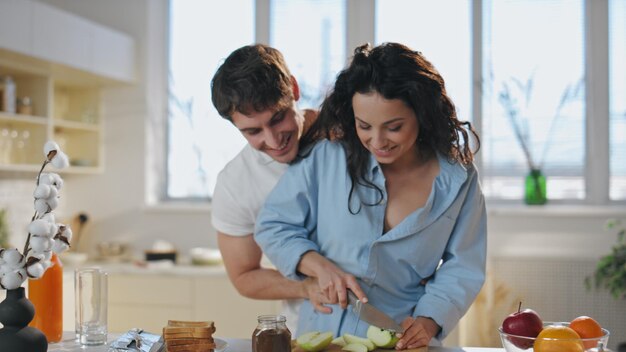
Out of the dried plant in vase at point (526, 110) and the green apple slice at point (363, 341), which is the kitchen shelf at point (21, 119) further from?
the green apple slice at point (363, 341)

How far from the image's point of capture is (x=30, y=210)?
453 cm

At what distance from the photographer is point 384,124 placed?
67.4 inches

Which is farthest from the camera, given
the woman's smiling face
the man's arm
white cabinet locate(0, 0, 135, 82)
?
white cabinet locate(0, 0, 135, 82)

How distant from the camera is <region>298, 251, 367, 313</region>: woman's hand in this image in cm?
175

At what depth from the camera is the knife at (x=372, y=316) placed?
173 centimetres

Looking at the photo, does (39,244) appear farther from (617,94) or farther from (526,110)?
(617,94)

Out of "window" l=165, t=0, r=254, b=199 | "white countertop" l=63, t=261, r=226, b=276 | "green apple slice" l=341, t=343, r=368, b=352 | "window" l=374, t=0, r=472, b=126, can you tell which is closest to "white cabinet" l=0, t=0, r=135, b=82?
"window" l=165, t=0, r=254, b=199

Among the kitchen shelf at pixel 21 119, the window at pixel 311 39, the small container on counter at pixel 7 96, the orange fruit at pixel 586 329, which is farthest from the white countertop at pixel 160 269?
the orange fruit at pixel 586 329

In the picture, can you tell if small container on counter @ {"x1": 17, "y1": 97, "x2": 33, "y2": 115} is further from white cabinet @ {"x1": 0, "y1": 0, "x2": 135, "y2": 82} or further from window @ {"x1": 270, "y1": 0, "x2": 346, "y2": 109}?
window @ {"x1": 270, "y1": 0, "x2": 346, "y2": 109}

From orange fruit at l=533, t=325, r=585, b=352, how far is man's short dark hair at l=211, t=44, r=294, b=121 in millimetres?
832

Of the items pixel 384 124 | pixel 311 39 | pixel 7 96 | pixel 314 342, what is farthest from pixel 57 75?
pixel 314 342

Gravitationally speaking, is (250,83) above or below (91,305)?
above

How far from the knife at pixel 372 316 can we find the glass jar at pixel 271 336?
10.1 inches

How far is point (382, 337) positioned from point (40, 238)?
2.44 feet
